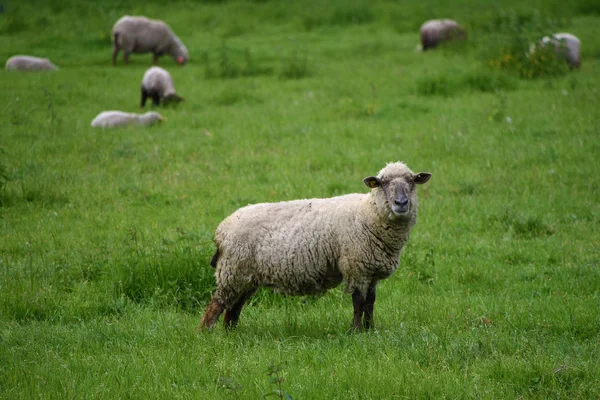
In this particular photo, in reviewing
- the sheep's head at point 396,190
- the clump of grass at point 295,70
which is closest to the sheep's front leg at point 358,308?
the sheep's head at point 396,190

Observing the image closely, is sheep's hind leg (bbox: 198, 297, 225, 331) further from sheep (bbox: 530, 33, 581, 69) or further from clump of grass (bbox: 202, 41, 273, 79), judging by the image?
clump of grass (bbox: 202, 41, 273, 79)

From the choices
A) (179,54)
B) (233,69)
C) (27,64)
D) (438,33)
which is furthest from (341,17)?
(27,64)

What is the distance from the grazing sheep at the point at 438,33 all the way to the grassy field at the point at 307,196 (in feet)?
4.16

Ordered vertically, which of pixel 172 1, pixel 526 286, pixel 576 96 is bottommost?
pixel 526 286

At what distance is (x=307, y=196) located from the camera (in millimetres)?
9930

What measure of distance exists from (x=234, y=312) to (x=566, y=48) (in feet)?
44.8

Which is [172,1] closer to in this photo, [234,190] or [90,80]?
[90,80]

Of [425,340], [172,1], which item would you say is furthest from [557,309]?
[172,1]

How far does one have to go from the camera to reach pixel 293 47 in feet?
75.4

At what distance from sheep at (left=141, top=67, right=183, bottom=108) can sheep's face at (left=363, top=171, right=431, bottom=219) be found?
1117 cm

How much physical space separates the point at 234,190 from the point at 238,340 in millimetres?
4596

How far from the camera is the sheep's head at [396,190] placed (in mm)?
6000

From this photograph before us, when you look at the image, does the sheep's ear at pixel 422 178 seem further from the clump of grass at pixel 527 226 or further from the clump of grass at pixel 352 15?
the clump of grass at pixel 352 15

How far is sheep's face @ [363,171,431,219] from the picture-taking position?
19.7 feet
